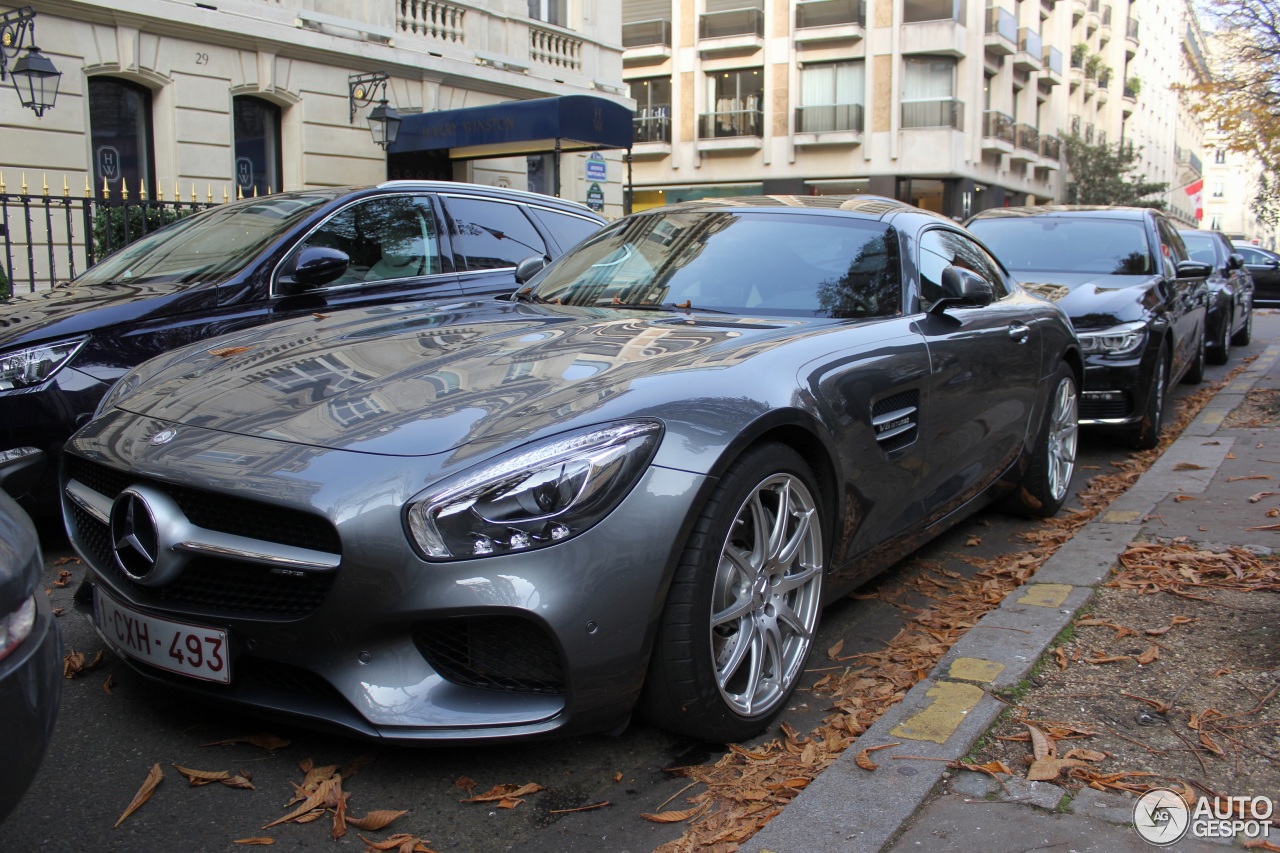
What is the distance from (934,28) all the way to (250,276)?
119 feet

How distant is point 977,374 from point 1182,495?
2200 millimetres

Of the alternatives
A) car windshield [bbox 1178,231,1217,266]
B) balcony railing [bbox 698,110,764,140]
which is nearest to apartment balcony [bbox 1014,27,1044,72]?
balcony railing [bbox 698,110,764,140]

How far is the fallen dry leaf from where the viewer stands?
2.49m

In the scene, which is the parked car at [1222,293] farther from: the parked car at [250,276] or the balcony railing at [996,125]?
the balcony railing at [996,125]

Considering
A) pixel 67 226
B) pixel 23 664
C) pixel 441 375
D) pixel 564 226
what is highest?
pixel 67 226

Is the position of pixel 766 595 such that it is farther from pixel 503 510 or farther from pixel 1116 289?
pixel 1116 289

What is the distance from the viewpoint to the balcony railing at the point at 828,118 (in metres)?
38.4

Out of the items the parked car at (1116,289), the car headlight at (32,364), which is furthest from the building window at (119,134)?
the parked car at (1116,289)

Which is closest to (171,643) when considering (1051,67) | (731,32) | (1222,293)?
(1222,293)

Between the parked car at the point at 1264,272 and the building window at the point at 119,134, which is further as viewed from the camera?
the parked car at the point at 1264,272

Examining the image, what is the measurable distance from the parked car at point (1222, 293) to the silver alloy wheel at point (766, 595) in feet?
32.8

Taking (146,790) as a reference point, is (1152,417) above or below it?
above

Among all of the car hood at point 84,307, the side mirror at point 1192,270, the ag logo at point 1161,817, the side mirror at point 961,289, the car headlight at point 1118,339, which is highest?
the side mirror at point 1192,270

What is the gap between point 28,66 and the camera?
37.3 feet
